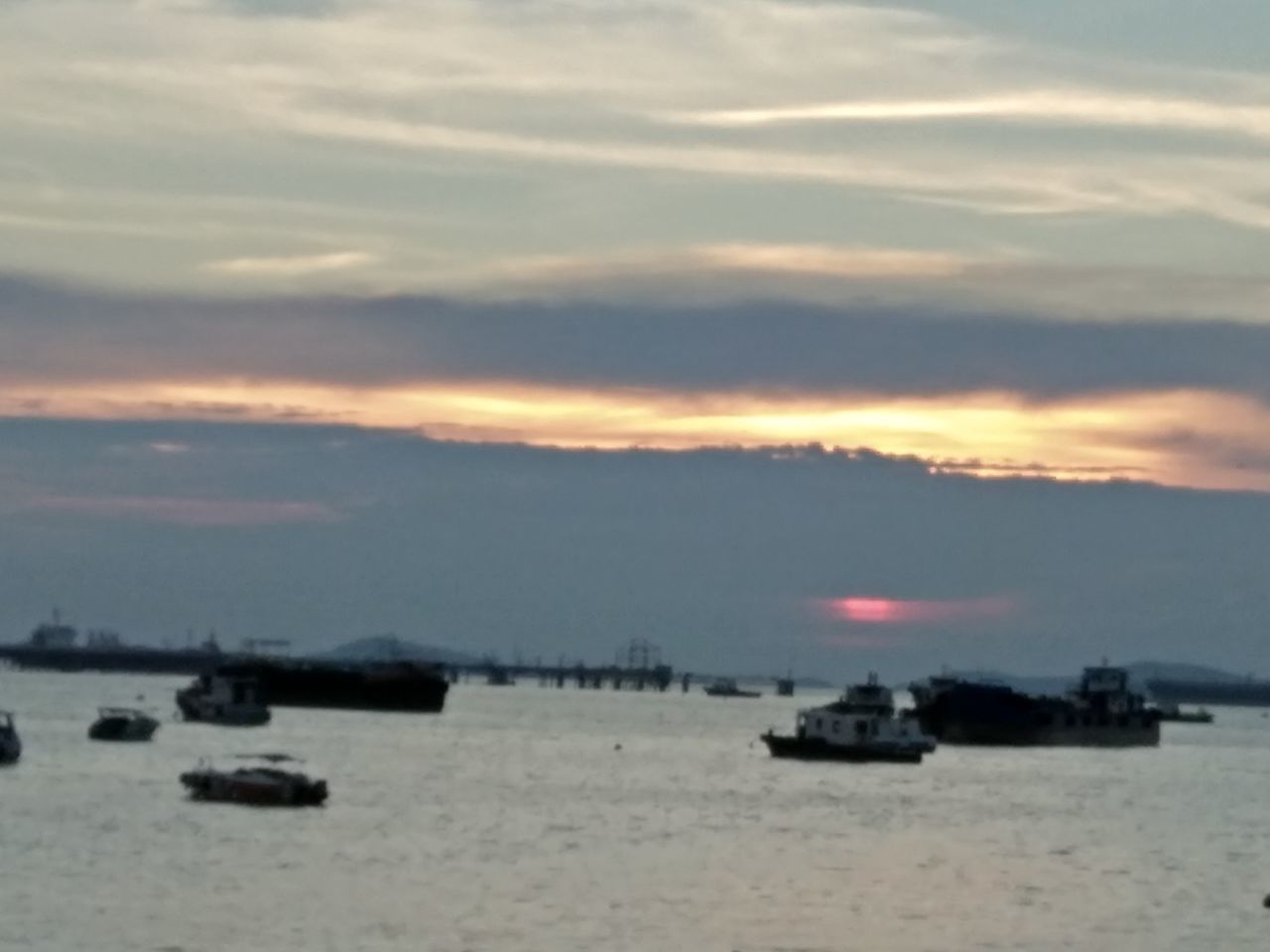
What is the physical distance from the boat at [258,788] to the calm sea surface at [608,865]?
0.99 metres

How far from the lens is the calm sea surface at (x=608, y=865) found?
69.8 meters

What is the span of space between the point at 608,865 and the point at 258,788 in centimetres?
2452

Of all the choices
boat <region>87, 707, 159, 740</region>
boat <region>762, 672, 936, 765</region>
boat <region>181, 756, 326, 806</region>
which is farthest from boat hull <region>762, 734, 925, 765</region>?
boat <region>181, 756, 326, 806</region>

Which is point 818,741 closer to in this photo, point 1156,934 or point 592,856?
point 592,856

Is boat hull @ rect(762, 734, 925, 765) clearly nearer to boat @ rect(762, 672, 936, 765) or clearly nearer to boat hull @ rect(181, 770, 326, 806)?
boat @ rect(762, 672, 936, 765)

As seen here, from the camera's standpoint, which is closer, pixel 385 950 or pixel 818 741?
pixel 385 950

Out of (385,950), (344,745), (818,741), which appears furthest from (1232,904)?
(344,745)

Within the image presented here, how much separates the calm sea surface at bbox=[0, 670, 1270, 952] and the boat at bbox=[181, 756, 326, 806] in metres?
0.99

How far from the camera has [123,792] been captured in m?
119

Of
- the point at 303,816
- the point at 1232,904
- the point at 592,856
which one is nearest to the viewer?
the point at 1232,904

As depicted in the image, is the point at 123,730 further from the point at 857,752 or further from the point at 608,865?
the point at 608,865

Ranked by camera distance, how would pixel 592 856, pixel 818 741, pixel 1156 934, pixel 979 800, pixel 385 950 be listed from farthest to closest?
pixel 818 741
pixel 979 800
pixel 592 856
pixel 1156 934
pixel 385 950

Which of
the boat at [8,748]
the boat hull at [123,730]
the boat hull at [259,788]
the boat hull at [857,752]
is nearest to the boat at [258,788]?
the boat hull at [259,788]

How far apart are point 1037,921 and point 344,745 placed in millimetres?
111598
